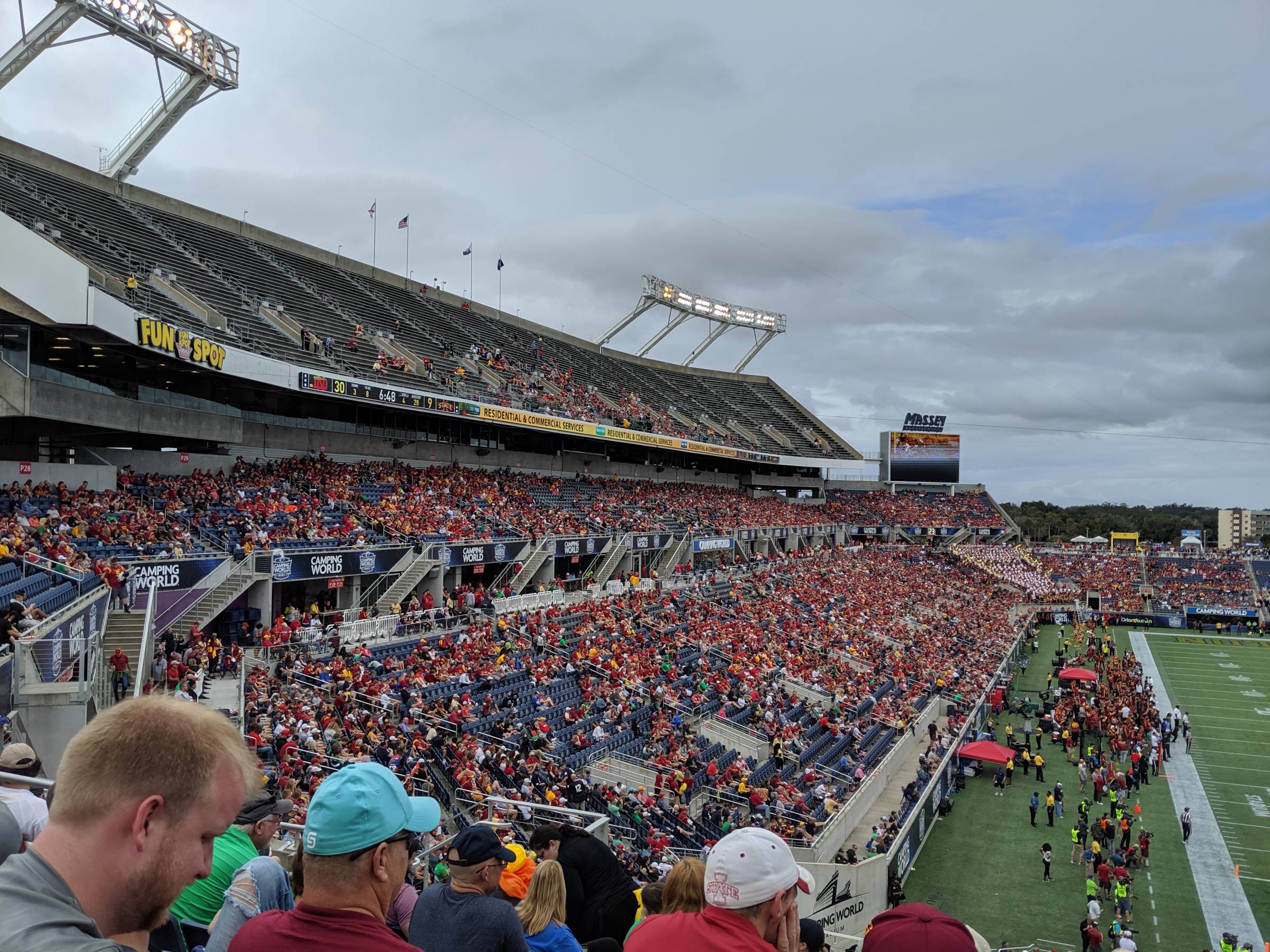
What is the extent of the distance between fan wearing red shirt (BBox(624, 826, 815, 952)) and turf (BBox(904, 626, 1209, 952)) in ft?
50.4

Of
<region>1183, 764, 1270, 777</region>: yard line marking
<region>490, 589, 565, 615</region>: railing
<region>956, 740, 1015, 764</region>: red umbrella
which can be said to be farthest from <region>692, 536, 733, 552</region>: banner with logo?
<region>1183, 764, 1270, 777</region>: yard line marking

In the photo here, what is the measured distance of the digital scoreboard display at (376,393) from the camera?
26.3 metres

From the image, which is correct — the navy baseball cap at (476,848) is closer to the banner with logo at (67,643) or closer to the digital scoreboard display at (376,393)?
the banner with logo at (67,643)

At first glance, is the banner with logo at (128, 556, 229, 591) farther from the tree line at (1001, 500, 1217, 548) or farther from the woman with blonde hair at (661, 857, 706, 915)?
the tree line at (1001, 500, 1217, 548)

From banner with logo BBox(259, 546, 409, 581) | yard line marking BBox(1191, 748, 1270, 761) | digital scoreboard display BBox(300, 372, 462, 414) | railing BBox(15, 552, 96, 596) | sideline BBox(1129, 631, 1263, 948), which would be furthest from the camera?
yard line marking BBox(1191, 748, 1270, 761)

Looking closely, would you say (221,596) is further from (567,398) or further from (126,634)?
(567,398)

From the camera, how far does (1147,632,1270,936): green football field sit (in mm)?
19938

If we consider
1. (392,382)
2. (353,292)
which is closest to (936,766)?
(392,382)

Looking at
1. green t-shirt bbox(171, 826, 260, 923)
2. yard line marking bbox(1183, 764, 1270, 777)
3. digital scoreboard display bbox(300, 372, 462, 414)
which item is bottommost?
yard line marking bbox(1183, 764, 1270, 777)

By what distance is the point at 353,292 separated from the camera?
38094 mm

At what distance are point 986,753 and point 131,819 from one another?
25809 millimetres

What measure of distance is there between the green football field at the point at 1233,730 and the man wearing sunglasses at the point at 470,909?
1832cm

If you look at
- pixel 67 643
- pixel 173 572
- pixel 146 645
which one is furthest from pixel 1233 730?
pixel 67 643

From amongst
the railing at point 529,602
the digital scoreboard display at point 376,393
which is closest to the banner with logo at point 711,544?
the digital scoreboard display at point 376,393
